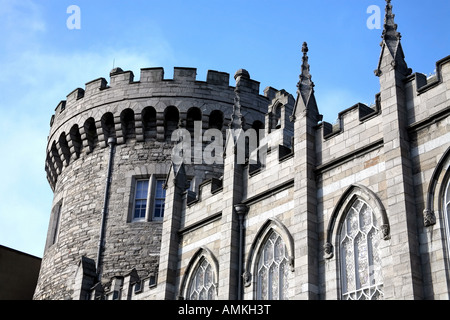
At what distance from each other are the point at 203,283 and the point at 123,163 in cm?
957

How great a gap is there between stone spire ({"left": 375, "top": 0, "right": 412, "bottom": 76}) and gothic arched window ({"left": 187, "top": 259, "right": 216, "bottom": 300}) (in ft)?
24.7

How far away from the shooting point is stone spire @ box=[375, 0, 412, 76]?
17656mm

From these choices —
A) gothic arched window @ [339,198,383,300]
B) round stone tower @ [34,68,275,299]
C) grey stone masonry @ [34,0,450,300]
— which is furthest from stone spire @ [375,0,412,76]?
round stone tower @ [34,68,275,299]

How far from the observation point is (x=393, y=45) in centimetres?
1788

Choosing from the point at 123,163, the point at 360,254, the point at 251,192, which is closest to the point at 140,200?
the point at 123,163

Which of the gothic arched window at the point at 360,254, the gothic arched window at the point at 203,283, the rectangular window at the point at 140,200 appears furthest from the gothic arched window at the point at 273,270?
the rectangular window at the point at 140,200

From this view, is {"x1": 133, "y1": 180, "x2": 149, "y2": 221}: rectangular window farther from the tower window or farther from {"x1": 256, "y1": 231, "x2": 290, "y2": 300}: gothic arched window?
{"x1": 256, "y1": 231, "x2": 290, "y2": 300}: gothic arched window

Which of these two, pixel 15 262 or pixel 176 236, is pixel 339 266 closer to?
pixel 176 236

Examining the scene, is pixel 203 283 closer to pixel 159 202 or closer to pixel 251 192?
pixel 251 192

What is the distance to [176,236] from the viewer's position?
A: 22891 millimetres

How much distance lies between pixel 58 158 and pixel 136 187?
518cm

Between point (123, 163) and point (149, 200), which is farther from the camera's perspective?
point (123, 163)
